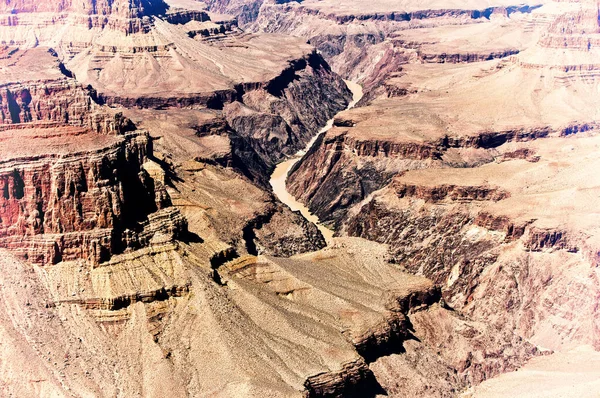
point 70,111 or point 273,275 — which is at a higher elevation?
point 70,111

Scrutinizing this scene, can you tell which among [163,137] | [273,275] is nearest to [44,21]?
[163,137]

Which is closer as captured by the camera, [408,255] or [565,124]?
[408,255]

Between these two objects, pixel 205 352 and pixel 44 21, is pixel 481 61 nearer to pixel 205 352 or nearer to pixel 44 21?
pixel 44 21

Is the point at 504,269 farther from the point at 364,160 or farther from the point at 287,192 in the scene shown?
the point at 287,192

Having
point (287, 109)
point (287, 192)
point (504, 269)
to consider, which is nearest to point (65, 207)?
point (504, 269)

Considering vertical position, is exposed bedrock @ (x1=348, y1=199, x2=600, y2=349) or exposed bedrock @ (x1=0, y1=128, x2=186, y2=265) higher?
exposed bedrock @ (x1=0, y1=128, x2=186, y2=265)

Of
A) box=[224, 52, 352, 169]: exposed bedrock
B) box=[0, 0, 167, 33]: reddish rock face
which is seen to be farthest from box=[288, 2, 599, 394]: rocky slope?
box=[0, 0, 167, 33]: reddish rock face

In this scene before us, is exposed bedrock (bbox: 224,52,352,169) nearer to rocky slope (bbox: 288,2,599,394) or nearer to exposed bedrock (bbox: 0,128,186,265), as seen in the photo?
rocky slope (bbox: 288,2,599,394)

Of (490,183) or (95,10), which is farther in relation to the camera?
(95,10)
